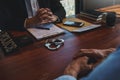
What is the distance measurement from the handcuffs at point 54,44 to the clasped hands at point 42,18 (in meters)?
0.35

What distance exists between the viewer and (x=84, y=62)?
42.6 inches

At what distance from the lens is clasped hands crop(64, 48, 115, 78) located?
103 centimetres

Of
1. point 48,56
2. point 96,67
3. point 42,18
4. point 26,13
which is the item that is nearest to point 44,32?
point 42,18

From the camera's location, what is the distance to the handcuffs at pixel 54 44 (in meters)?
1.33

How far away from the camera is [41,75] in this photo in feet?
3.48

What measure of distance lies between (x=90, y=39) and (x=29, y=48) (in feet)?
1.46

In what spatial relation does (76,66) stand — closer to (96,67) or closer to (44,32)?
(96,67)

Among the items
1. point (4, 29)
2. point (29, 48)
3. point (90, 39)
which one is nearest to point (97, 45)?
point (90, 39)

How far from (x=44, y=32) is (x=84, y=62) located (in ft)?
1.83

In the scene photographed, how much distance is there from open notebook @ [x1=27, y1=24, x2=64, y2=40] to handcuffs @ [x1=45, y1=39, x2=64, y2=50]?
10 centimetres

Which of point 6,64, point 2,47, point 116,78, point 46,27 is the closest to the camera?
point 116,78

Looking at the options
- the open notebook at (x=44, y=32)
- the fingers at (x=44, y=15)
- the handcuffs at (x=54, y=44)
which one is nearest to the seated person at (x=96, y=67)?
the handcuffs at (x=54, y=44)

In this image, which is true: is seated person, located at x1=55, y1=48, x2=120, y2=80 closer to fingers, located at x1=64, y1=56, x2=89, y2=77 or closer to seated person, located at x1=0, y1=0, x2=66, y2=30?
fingers, located at x1=64, y1=56, x2=89, y2=77

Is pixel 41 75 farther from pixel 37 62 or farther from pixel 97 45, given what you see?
pixel 97 45
